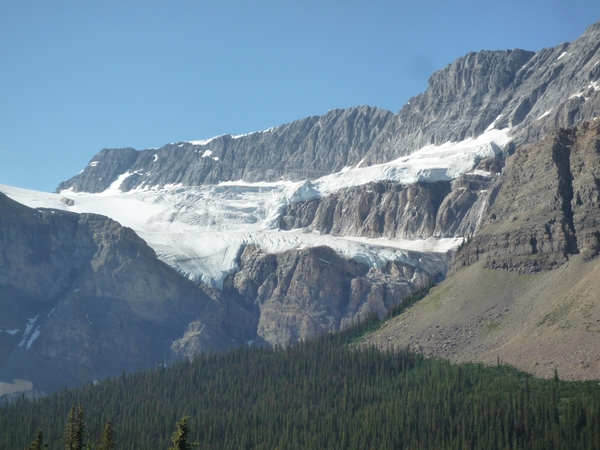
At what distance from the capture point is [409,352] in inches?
6619

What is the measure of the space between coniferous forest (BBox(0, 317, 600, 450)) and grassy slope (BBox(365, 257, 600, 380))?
552cm

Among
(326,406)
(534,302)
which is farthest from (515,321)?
(326,406)

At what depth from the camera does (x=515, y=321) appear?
167m

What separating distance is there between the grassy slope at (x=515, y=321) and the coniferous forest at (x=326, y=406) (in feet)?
18.1

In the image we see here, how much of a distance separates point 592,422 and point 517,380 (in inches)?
917

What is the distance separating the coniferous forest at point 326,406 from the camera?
122 meters

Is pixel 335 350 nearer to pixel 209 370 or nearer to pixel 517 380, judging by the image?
pixel 209 370

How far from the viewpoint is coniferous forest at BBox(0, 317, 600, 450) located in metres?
122

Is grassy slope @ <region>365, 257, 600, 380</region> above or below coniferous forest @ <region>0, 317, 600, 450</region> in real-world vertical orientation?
above

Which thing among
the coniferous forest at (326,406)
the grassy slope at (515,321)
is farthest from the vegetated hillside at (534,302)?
the coniferous forest at (326,406)

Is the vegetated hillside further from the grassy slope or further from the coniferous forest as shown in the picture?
the coniferous forest

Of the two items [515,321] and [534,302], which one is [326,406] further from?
[534,302]

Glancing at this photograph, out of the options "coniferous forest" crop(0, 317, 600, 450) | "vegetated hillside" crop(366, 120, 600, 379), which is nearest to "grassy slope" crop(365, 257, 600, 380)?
"vegetated hillside" crop(366, 120, 600, 379)

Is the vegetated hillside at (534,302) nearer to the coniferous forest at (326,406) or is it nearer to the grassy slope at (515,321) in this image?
the grassy slope at (515,321)
